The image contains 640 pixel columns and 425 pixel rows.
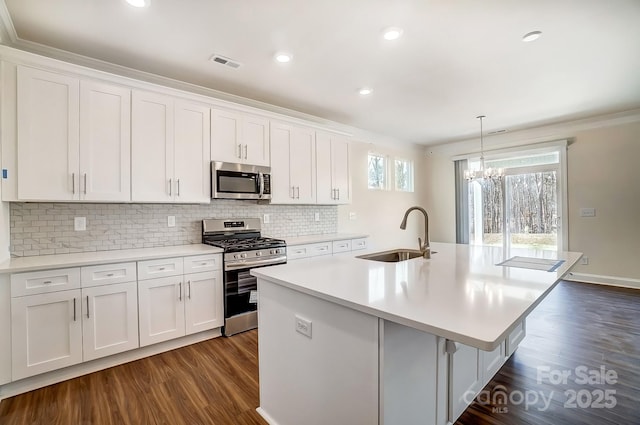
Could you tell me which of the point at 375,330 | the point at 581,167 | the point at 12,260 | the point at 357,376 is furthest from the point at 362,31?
the point at 581,167

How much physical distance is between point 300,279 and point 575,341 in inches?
112

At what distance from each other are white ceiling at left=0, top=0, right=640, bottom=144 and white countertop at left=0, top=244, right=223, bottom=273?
5.74 ft

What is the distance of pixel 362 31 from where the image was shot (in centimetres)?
233

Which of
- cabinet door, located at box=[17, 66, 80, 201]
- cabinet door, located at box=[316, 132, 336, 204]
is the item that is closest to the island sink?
cabinet door, located at box=[316, 132, 336, 204]

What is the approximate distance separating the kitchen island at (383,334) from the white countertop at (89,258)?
1279 millimetres

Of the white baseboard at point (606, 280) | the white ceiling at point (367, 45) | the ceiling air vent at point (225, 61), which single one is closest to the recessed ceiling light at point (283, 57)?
the white ceiling at point (367, 45)

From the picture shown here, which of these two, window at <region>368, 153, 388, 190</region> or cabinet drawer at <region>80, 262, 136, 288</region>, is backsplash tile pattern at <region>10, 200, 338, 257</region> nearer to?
cabinet drawer at <region>80, 262, 136, 288</region>


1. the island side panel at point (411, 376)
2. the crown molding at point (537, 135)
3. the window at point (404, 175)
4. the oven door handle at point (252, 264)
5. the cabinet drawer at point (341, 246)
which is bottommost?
the island side panel at point (411, 376)

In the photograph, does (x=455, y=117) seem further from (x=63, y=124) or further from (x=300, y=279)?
(x=63, y=124)

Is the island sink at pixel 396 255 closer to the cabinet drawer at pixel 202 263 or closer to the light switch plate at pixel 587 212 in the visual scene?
the cabinet drawer at pixel 202 263

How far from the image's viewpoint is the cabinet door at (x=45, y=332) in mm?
2006

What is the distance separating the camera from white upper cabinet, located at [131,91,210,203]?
270cm

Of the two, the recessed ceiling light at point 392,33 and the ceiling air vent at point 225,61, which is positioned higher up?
the ceiling air vent at point 225,61

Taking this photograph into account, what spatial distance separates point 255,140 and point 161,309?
2029mm
